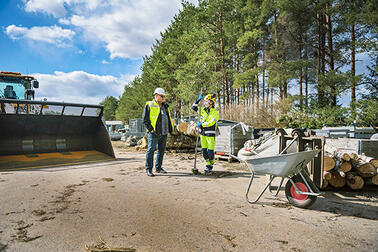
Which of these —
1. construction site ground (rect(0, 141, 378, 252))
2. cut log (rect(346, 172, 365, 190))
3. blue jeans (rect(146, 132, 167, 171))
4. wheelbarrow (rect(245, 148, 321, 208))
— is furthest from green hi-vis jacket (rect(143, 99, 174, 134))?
cut log (rect(346, 172, 365, 190))

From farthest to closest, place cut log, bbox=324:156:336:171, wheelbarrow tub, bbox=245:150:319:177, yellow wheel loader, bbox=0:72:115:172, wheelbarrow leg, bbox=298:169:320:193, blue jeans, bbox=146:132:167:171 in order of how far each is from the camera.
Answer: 1. yellow wheel loader, bbox=0:72:115:172
2. blue jeans, bbox=146:132:167:171
3. cut log, bbox=324:156:336:171
4. wheelbarrow leg, bbox=298:169:320:193
5. wheelbarrow tub, bbox=245:150:319:177

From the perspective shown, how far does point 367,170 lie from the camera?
143 inches

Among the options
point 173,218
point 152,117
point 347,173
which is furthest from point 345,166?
point 152,117

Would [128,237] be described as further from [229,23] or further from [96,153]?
[229,23]

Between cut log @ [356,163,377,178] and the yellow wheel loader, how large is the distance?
20.3 ft

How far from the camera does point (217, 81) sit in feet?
58.1

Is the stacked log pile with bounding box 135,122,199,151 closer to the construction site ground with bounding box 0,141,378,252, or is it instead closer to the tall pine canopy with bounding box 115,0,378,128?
the tall pine canopy with bounding box 115,0,378,128

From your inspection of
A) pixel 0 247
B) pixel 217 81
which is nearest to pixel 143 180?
pixel 0 247

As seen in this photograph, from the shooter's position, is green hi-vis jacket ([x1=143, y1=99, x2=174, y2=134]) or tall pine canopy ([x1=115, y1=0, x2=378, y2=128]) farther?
tall pine canopy ([x1=115, y1=0, x2=378, y2=128])

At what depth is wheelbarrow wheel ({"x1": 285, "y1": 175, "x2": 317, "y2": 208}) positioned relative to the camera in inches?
109

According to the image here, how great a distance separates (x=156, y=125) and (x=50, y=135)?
4.00 m

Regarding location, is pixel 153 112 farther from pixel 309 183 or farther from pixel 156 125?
pixel 309 183

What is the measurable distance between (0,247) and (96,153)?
5326 mm

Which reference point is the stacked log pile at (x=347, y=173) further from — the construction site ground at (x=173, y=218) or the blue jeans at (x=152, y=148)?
the blue jeans at (x=152, y=148)
